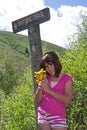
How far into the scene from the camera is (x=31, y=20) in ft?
18.9

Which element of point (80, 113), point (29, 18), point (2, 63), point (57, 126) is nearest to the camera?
point (57, 126)

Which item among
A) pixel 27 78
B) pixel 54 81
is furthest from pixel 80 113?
pixel 54 81

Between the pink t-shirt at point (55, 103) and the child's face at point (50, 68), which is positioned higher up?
the child's face at point (50, 68)

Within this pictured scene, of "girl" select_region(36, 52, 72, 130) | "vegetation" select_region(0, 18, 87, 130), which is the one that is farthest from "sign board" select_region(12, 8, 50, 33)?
"vegetation" select_region(0, 18, 87, 130)

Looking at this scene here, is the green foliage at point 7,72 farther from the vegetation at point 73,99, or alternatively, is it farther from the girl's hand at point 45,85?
the girl's hand at point 45,85

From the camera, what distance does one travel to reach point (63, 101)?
14.9ft

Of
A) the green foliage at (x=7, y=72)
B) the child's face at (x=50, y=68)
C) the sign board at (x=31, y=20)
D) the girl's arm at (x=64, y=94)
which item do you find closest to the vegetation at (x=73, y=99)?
the sign board at (x=31, y=20)

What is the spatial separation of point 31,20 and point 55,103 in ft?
5.43

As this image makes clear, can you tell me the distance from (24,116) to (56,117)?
303 inches

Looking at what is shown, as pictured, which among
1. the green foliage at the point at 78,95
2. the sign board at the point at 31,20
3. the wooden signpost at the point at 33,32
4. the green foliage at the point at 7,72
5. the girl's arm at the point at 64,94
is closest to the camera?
the girl's arm at the point at 64,94

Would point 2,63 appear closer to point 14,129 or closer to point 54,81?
point 14,129

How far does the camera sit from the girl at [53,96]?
14.9 ft

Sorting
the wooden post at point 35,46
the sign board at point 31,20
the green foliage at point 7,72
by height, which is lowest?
the green foliage at point 7,72

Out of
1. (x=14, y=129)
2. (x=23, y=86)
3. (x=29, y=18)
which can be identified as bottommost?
(x=14, y=129)
